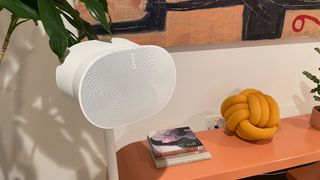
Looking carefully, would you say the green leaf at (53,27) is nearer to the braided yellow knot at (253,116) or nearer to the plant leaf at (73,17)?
the plant leaf at (73,17)

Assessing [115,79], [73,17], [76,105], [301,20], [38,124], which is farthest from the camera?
[301,20]

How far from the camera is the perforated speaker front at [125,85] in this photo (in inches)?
22.9

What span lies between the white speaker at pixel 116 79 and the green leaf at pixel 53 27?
0.09 ft

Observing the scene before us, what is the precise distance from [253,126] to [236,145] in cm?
10

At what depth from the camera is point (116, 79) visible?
23.7 inches

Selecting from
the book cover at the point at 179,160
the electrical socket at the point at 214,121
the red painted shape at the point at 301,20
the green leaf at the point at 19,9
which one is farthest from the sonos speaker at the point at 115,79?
the red painted shape at the point at 301,20

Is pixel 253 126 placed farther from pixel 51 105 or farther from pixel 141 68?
pixel 51 105

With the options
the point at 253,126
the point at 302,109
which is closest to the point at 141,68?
the point at 253,126

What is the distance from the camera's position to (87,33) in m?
0.80

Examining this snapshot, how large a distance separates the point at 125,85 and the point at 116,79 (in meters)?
0.02

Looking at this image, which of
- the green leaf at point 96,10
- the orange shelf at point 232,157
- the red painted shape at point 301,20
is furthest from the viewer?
the red painted shape at point 301,20

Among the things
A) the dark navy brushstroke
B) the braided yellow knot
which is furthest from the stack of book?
the dark navy brushstroke

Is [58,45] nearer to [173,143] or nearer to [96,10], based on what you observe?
[96,10]

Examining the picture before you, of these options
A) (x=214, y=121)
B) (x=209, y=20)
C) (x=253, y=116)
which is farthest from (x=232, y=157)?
(x=209, y=20)
